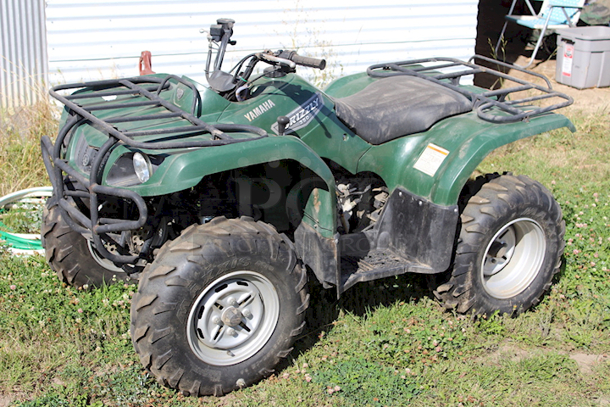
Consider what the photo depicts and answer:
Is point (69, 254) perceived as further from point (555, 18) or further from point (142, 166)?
point (555, 18)

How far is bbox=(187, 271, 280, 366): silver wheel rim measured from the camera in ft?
11.5

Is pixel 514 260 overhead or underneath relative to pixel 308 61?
underneath

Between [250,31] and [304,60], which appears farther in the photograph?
[250,31]

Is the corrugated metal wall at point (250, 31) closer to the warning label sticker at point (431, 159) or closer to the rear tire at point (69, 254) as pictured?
the rear tire at point (69, 254)

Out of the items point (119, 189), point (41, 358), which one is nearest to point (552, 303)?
point (119, 189)

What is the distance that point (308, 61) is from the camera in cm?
358

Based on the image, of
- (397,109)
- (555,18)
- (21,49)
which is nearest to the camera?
(397,109)

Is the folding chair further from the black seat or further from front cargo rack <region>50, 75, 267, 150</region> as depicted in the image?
front cargo rack <region>50, 75, 267, 150</region>

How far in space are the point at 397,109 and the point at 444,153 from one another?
18.8 inches

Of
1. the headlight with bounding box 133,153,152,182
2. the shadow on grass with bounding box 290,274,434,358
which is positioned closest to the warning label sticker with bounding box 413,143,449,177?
the shadow on grass with bounding box 290,274,434,358

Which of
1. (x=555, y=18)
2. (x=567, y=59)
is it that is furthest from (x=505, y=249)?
(x=555, y=18)

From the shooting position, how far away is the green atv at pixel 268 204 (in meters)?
3.38

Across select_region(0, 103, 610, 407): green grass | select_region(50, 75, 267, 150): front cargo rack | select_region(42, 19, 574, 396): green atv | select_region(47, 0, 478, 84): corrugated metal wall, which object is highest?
select_region(47, 0, 478, 84): corrugated metal wall

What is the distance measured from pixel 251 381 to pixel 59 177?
1688 millimetres
